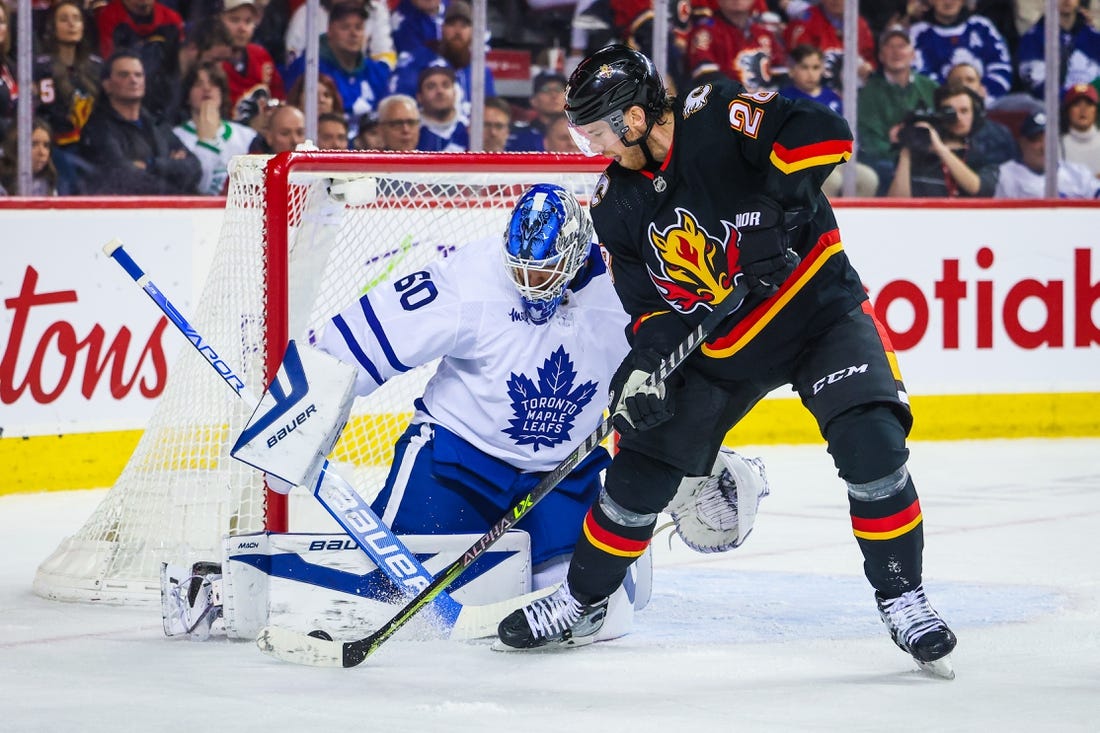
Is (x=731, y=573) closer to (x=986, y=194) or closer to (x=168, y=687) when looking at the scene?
(x=168, y=687)

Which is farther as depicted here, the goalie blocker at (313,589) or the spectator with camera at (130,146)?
the spectator with camera at (130,146)

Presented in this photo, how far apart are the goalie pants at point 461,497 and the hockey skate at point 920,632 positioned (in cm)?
72

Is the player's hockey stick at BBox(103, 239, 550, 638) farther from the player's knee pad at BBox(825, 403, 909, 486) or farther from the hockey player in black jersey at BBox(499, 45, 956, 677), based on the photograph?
the player's knee pad at BBox(825, 403, 909, 486)

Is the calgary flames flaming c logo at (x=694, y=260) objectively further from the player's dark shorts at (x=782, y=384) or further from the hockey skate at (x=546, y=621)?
the hockey skate at (x=546, y=621)

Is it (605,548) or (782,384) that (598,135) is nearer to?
(782,384)

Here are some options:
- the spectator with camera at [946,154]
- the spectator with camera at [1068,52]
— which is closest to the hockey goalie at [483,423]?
the spectator with camera at [946,154]

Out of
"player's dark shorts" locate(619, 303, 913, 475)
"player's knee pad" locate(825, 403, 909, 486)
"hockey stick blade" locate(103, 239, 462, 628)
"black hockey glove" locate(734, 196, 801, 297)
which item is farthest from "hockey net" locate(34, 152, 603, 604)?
"player's knee pad" locate(825, 403, 909, 486)

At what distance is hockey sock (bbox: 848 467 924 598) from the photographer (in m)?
2.66

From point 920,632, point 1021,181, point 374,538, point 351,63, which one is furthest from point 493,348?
point 1021,181

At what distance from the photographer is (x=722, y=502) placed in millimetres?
3273

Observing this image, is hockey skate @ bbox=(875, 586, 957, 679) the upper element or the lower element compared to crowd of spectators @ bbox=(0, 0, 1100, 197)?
lower

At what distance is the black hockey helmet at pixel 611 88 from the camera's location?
8.89ft

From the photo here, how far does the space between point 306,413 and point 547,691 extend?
63 cm

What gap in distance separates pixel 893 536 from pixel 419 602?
2.43 ft
